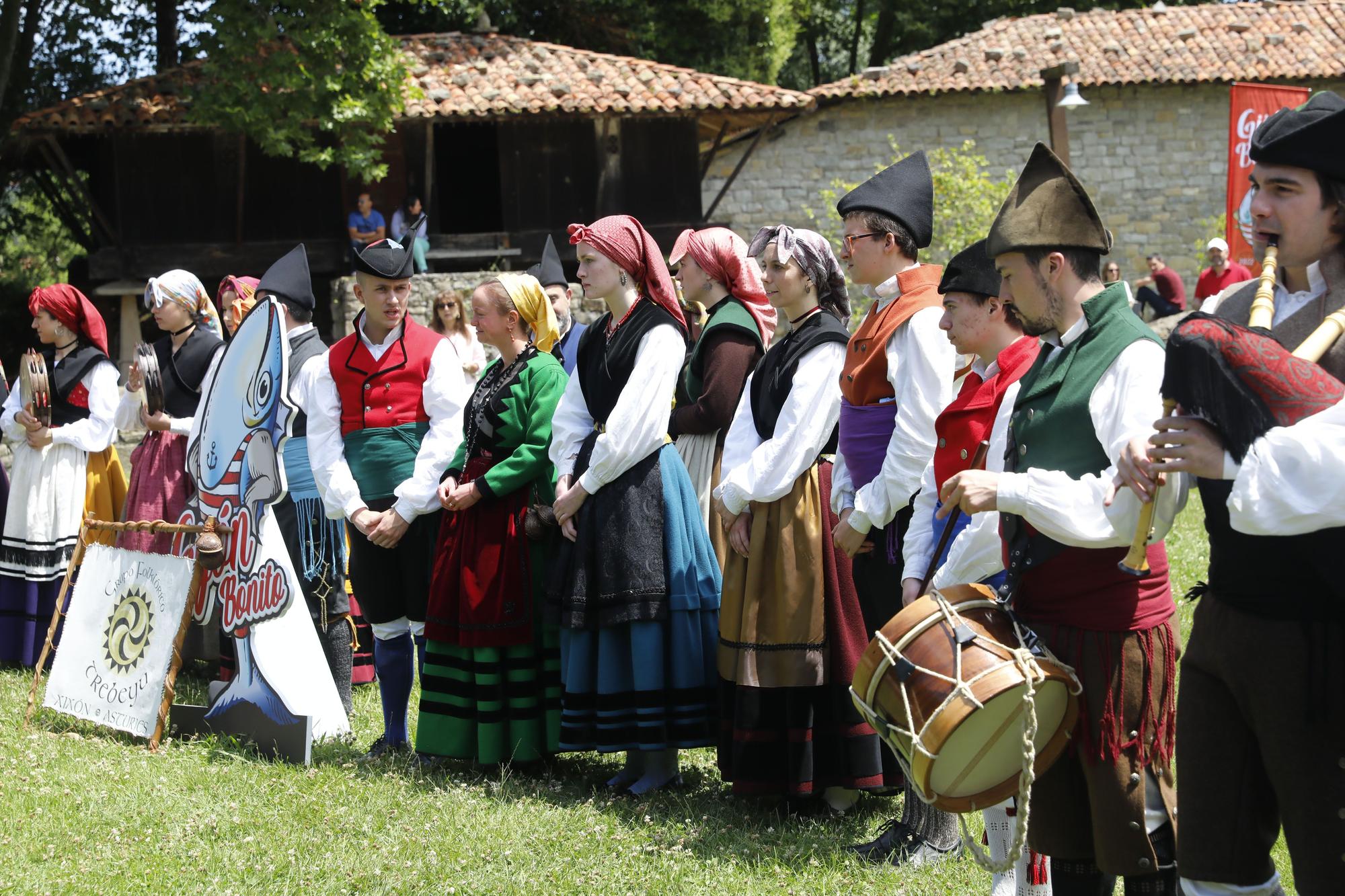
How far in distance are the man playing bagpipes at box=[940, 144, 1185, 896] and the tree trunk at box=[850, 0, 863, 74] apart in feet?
91.7

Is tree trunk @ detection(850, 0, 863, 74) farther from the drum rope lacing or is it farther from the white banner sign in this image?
the drum rope lacing

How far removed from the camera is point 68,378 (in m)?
7.13

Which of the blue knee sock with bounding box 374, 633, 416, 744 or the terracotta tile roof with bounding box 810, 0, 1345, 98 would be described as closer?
the blue knee sock with bounding box 374, 633, 416, 744

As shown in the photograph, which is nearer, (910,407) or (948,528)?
(948,528)

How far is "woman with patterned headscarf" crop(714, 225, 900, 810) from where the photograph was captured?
4.27 metres

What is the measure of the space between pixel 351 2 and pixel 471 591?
49.7 feet

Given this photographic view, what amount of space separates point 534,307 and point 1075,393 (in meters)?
2.81

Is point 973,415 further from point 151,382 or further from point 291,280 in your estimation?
point 151,382

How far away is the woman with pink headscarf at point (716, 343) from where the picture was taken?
4.92 meters

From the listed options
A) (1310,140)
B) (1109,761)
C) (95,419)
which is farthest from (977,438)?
(95,419)

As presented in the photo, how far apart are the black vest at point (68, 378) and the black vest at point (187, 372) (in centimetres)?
61

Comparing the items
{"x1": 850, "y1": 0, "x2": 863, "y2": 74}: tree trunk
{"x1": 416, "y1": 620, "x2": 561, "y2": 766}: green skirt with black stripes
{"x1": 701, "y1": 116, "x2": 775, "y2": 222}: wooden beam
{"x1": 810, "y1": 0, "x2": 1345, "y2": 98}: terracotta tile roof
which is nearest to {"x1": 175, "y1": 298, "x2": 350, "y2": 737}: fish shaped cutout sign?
{"x1": 416, "y1": 620, "x2": 561, "y2": 766}: green skirt with black stripes

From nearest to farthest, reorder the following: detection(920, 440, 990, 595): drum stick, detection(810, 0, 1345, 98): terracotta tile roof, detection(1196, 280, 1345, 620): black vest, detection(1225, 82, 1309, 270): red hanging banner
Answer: detection(1196, 280, 1345, 620): black vest < detection(920, 440, 990, 595): drum stick < detection(1225, 82, 1309, 270): red hanging banner < detection(810, 0, 1345, 98): terracotta tile roof

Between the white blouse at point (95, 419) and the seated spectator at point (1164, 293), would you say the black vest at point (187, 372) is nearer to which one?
the white blouse at point (95, 419)
